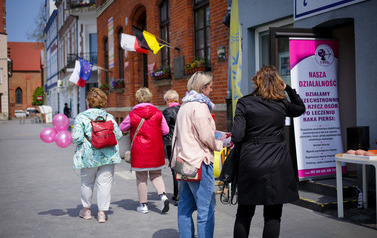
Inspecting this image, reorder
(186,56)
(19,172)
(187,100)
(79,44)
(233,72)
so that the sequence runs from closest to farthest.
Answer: (187,100) < (233,72) < (19,172) < (186,56) < (79,44)

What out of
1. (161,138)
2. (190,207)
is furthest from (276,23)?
(190,207)

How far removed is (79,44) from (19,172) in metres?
21.0

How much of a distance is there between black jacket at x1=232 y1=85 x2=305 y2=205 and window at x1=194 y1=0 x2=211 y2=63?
7483mm

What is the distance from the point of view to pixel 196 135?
389 cm

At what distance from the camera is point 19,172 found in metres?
9.83

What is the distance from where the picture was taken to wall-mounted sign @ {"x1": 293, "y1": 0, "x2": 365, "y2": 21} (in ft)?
20.7

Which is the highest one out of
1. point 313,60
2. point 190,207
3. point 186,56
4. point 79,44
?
point 79,44

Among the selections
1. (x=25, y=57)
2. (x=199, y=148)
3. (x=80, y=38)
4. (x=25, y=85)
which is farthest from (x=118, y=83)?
(x=25, y=57)

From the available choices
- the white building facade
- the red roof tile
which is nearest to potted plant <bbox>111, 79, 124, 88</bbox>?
the white building facade

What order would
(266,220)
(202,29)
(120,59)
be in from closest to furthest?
(266,220), (202,29), (120,59)

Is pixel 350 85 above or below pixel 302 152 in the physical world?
above

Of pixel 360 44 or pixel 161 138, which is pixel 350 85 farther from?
pixel 161 138

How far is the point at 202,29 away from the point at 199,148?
26.4 feet

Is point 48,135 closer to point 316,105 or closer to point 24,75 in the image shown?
point 316,105
